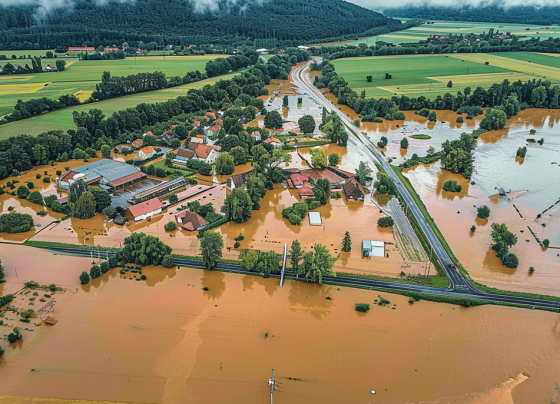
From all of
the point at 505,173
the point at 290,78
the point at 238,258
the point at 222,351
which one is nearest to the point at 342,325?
the point at 222,351

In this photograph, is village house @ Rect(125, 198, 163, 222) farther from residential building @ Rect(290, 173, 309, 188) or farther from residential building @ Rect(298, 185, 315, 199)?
residential building @ Rect(290, 173, 309, 188)

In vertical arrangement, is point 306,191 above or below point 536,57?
below

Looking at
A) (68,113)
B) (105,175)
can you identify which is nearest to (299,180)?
(105,175)

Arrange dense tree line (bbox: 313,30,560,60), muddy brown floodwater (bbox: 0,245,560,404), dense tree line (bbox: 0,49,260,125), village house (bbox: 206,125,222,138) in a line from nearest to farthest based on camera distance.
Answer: muddy brown floodwater (bbox: 0,245,560,404), village house (bbox: 206,125,222,138), dense tree line (bbox: 0,49,260,125), dense tree line (bbox: 313,30,560,60)

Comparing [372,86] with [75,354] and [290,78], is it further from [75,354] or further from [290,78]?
[75,354]

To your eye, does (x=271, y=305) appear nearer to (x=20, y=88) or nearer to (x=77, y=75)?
(x=20, y=88)

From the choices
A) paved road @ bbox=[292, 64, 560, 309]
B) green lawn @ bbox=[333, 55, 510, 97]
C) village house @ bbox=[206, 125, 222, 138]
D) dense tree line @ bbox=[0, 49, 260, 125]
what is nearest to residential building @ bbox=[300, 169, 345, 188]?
paved road @ bbox=[292, 64, 560, 309]
